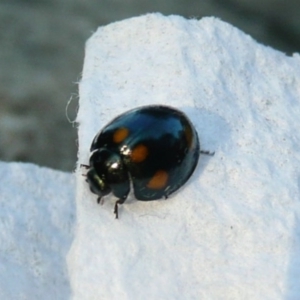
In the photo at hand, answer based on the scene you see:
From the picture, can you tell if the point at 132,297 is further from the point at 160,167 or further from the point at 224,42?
the point at 224,42

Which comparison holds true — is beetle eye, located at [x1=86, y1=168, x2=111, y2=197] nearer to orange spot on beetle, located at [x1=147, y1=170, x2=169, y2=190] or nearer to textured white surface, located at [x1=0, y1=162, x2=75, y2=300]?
orange spot on beetle, located at [x1=147, y1=170, x2=169, y2=190]

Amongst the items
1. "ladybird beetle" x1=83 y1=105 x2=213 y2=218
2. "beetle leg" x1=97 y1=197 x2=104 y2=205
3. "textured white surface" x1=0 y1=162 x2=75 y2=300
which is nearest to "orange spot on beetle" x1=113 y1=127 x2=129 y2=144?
→ "ladybird beetle" x1=83 y1=105 x2=213 y2=218

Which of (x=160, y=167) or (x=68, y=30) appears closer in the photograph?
(x=160, y=167)

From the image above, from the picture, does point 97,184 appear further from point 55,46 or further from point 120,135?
point 55,46

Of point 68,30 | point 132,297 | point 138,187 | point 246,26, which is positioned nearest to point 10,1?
point 68,30

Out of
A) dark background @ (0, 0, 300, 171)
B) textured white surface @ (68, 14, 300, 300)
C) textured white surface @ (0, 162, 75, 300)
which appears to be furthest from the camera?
dark background @ (0, 0, 300, 171)

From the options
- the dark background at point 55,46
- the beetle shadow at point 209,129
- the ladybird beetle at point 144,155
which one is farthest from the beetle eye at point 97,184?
the dark background at point 55,46

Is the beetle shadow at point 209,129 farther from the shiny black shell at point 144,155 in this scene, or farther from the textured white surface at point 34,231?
the textured white surface at point 34,231

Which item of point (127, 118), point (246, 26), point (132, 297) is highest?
point (127, 118)
